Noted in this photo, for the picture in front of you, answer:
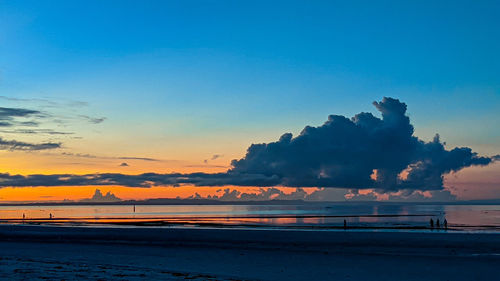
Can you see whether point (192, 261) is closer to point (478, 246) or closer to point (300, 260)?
point (300, 260)

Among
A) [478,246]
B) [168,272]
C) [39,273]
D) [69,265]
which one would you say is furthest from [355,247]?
[39,273]

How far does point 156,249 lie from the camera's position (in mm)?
38656

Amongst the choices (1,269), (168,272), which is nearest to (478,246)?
(168,272)

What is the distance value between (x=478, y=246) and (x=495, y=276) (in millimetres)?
18624

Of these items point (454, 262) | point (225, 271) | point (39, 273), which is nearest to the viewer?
point (39, 273)

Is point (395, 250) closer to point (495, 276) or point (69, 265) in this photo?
point (495, 276)

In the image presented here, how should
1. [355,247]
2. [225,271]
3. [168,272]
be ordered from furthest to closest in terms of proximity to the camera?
[355,247], [225,271], [168,272]

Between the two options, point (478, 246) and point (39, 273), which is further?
point (478, 246)

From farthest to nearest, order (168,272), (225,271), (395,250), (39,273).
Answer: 1. (395,250)
2. (225,271)
3. (168,272)
4. (39,273)

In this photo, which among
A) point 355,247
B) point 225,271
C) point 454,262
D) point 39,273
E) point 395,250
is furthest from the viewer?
point 355,247

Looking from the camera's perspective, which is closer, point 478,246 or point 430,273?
point 430,273

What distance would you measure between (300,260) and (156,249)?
14.1 metres

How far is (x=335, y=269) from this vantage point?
87.1 ft

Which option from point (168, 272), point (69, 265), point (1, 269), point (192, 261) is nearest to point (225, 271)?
point (168, 272)
